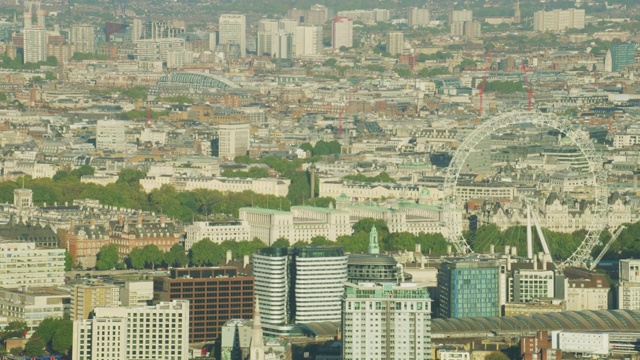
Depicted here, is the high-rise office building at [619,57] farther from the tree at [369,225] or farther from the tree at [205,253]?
the tree at [205,253]

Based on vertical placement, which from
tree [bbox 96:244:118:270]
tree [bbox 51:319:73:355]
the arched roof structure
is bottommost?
the arched roof structure

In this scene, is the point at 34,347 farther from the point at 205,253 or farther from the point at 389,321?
the point at 205,253

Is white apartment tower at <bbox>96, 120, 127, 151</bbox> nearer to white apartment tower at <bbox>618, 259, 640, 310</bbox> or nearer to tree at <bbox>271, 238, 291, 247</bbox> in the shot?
tree at <bbox>271, 238, 291, 247</bbox>

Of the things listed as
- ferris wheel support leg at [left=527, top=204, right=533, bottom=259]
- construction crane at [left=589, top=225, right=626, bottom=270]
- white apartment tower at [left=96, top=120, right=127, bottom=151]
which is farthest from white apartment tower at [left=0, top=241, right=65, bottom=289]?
white apartment tower at [left=96, top=120, right=127, bottom=151]

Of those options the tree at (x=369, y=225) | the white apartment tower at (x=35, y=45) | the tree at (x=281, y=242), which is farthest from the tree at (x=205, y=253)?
the white apartment tower at (x=35, y=45)

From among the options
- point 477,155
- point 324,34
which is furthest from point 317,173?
point 324,34

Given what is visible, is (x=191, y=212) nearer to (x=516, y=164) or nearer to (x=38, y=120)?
(x=516, y=164)
